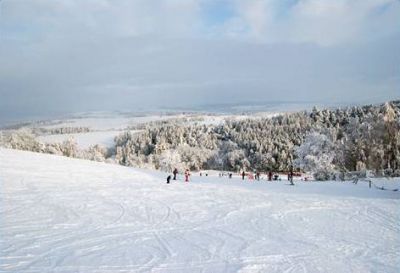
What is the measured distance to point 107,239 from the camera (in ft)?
50.1

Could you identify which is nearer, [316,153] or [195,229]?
[195,229]

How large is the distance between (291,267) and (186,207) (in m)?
11.3

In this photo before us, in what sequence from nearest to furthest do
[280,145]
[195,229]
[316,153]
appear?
[195,229] < [316,153] < [280,145]

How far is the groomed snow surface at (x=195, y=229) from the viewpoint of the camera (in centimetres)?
1223

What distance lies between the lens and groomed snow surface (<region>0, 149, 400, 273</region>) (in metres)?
12.2

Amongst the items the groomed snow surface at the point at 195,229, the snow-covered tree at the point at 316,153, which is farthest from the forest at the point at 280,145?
A: the groomed snow surface at the point at 195,229

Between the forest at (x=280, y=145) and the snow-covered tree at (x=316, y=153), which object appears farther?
the snow-covered tree at (x=316, y=153)

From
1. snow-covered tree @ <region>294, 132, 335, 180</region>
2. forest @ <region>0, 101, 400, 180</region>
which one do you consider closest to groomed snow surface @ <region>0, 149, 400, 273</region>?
forest @ <region>0, 101, 400, 180</region>

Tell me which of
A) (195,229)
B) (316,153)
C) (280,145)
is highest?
(280,145)

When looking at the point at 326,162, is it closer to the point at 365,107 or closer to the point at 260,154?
the point at 260,154

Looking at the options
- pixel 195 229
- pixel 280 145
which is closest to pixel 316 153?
pixel 280 145

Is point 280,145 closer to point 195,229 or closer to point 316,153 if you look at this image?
point 316,153

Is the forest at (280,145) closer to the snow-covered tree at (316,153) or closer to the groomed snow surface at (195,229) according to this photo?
the snow-covered tree at (316,153)

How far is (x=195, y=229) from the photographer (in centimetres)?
1706
